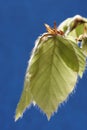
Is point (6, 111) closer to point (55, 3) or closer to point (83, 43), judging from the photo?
point (55, 3)

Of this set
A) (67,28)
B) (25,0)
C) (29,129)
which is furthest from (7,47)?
(67,28)

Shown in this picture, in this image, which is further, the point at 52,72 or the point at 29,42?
the point at 29,42

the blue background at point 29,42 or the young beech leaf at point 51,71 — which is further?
the blue background at point 29,42

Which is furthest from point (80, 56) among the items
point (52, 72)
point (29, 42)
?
point (29, 42)

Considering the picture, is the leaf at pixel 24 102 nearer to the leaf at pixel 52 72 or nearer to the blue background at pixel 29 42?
the leaf at pixel 52 72

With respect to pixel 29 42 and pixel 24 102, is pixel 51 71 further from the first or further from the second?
pixel 29 42

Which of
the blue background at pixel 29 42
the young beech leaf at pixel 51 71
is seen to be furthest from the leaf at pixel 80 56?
the blue background at pixel 29 42

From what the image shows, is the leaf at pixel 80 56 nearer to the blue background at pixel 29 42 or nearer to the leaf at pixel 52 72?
the leaf at pixel 52 72

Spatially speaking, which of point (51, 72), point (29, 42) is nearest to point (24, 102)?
point (51, 72)

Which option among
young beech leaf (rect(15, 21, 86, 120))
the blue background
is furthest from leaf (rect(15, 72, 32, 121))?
the blue background
